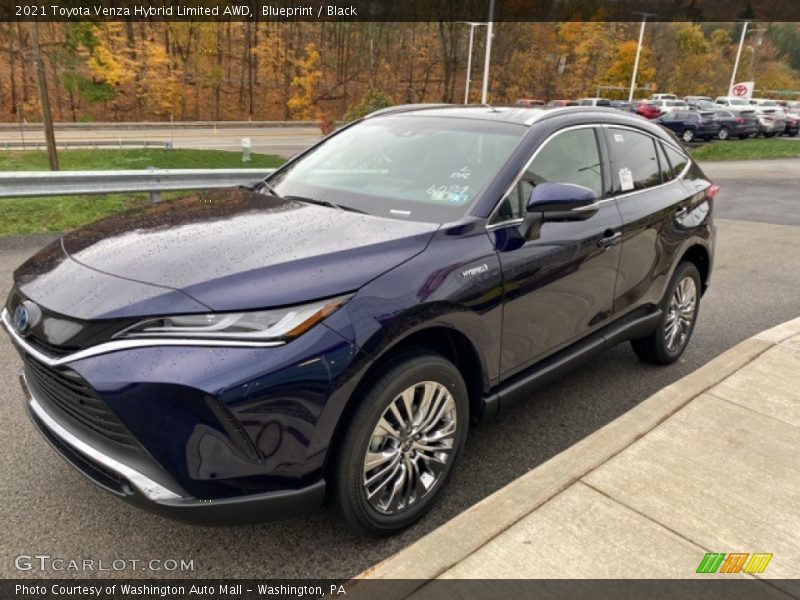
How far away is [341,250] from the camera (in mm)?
2508

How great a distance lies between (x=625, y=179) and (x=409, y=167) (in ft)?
4.75

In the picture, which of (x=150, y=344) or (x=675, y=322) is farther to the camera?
(x=675, y=322)

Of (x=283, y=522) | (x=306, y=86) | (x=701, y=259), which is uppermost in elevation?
(x=701, y=259)

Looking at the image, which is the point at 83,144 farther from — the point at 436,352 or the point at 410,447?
the point at 410,447

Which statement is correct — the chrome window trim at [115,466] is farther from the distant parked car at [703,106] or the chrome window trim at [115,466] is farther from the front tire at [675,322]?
the distant parked car at [703,106]

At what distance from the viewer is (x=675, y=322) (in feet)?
14.7

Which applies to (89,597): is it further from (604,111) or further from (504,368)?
(604,111)

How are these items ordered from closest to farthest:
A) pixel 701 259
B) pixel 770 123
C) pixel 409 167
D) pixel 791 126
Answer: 1. pixel 409 167
2. pixel 701 259
3. pixel 770 123
4. pixel 791 126

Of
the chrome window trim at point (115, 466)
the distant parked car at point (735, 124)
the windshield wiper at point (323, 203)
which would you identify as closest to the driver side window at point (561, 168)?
the windshield wiper at point (323, 203)

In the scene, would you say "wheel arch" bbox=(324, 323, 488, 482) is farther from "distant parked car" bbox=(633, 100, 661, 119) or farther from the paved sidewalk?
"distant parked car" bbox=(633, 100, 661, 119)

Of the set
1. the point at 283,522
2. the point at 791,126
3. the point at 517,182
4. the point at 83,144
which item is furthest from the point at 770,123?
the point at 283,522

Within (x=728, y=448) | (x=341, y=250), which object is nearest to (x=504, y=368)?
(x=341, y=250)

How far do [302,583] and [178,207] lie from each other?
6.39ft

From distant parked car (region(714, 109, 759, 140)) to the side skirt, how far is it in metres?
31.6
